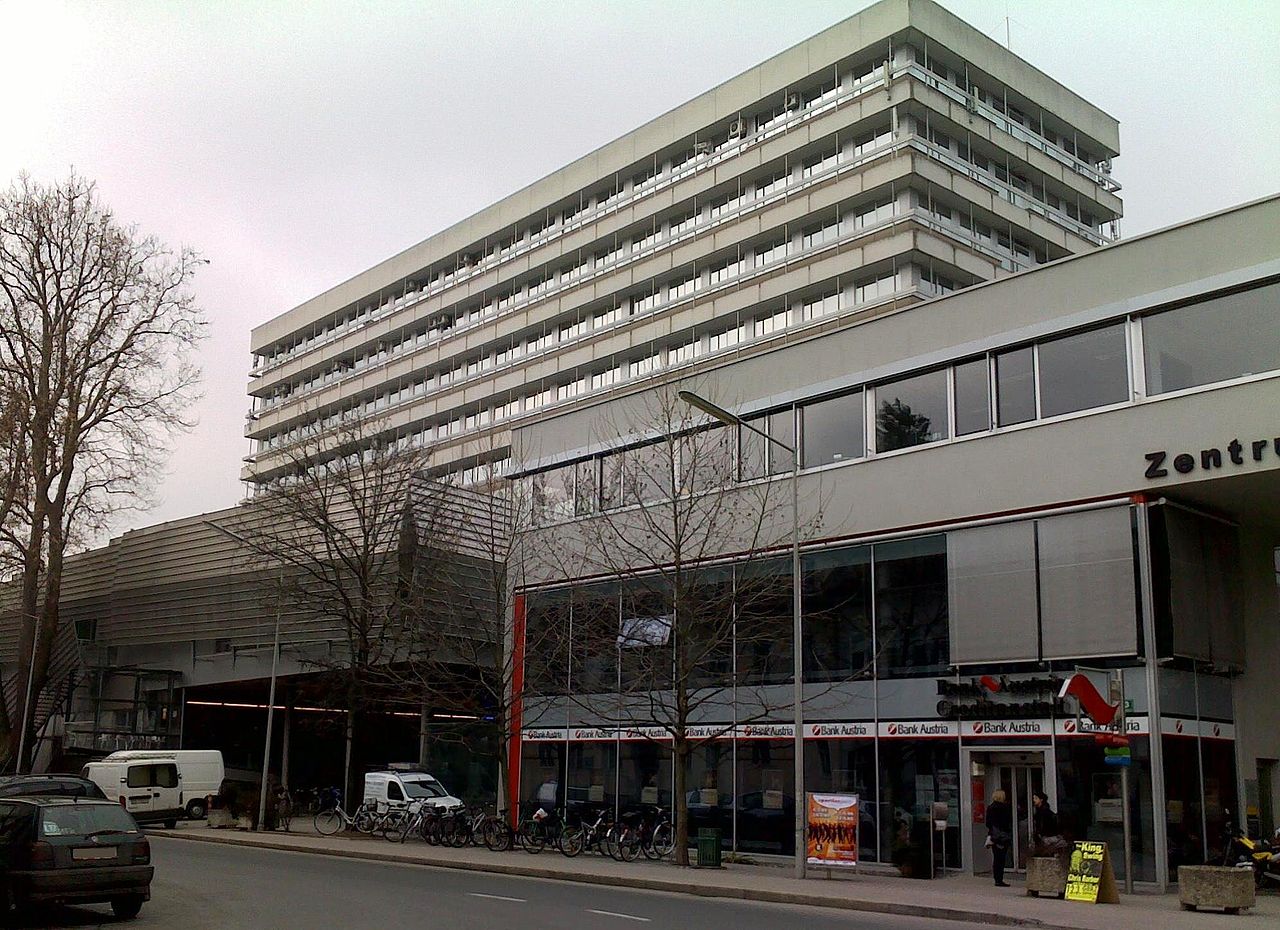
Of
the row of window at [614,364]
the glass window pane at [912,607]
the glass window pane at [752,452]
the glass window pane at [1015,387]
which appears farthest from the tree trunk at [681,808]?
the row of window at [614,364]

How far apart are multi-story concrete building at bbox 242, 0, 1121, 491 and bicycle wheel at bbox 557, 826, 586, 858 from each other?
53.7 feet

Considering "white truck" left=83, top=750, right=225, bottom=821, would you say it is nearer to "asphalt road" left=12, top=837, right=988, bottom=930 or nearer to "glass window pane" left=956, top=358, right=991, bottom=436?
"asphalt road" left=12, top=837, right=988, bottom=930

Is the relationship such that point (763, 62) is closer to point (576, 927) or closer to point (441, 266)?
point (441, 266)

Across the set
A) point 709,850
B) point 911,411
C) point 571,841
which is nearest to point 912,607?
point 911,411

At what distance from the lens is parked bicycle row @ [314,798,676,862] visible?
2767 cm

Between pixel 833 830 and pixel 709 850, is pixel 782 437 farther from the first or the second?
pixel 833 830

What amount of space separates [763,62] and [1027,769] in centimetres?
4236

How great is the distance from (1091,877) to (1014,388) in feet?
32.0

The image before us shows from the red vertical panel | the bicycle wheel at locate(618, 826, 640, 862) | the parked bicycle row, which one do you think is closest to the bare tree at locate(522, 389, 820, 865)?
the bicycle wheel at locate(618, 826, 640, 862)

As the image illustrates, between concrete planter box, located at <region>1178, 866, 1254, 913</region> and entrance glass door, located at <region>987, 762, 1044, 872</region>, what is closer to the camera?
concrete planter box, located at <region>1178, 866, 1254, 913</region>

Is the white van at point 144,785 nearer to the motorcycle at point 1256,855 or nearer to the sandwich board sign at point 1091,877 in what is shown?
the sandwich board sign at point 1091,877

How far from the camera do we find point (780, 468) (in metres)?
29.5

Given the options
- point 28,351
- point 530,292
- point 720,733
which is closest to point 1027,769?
point 720,733

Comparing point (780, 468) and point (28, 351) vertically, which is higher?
point (28, 351)
